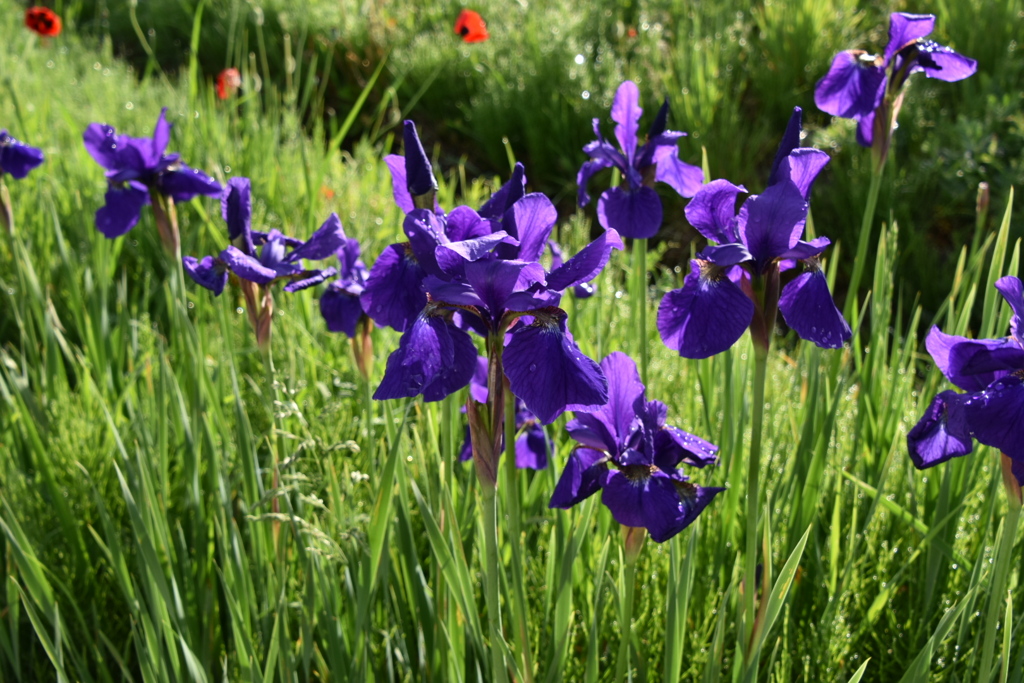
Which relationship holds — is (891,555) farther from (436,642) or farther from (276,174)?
(276,174)

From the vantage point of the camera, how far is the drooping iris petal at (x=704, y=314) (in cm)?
102

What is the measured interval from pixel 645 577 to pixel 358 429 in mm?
821

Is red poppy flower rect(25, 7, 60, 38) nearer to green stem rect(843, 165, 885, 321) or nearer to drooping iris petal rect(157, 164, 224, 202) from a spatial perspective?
drooping iris petal rect(157, 164, 224, 202)

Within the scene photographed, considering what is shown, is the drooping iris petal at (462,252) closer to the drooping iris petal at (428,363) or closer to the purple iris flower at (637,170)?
the drooping iris petal at (428,363)

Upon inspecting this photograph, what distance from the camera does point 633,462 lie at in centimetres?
106

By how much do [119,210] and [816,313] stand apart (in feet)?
4.56

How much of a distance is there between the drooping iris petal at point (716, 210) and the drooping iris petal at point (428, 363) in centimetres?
36

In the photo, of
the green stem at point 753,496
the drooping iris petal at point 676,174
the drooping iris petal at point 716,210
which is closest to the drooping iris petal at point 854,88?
the drooping iris petal at point 676,174

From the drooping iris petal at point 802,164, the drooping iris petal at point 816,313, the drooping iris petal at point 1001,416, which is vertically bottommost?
the drooping iris petal at point 1001,416

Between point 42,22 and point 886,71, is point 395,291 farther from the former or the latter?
point 42,22

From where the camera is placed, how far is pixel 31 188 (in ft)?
10.6

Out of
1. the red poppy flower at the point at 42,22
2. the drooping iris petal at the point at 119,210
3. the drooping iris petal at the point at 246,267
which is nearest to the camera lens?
the drooping iris petal at the point at 246,267

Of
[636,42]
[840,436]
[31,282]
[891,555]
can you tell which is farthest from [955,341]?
[636,42]

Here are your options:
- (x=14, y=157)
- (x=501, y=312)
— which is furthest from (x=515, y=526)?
(x=14, y=157)
